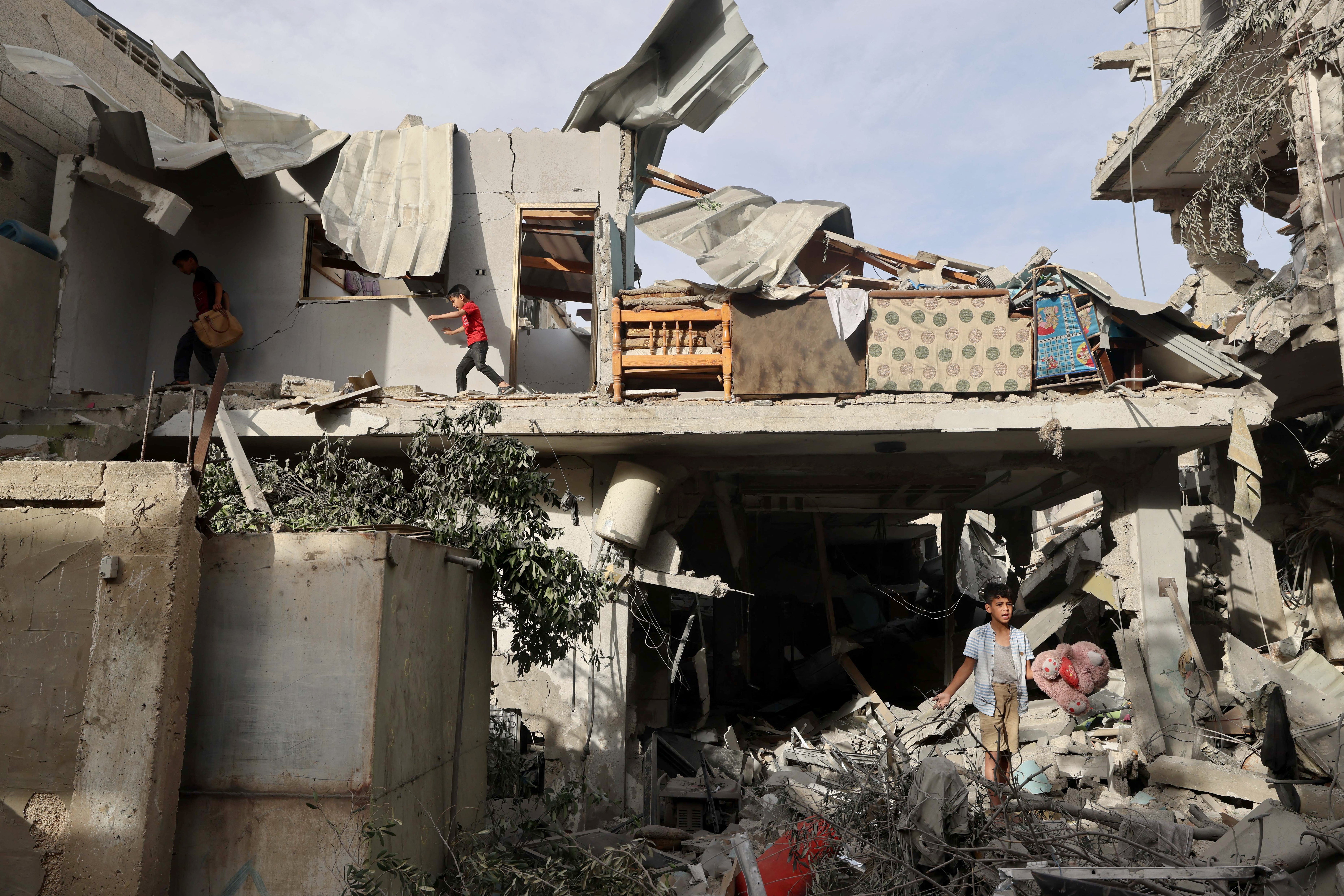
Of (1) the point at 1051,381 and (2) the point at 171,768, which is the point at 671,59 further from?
(2) the point at 171,768

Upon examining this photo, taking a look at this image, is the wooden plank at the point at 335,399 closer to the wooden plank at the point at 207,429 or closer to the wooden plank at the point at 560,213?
the wooden plank at the point at 560,213

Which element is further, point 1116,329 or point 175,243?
point 175,243

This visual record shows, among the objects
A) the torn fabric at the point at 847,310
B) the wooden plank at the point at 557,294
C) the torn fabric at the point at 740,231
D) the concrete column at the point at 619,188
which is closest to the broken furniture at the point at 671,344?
the torn fabric at the point at 740,231

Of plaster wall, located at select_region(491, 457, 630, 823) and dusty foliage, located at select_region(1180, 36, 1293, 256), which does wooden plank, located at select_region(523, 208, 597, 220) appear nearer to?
plaster wall, located at select_region(491, 457, 630, 823)

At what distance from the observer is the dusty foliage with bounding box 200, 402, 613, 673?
578cm

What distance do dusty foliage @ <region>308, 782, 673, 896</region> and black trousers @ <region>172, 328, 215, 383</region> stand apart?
611 centimetres

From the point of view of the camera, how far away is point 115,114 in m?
9.23

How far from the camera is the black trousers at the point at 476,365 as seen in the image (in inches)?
362

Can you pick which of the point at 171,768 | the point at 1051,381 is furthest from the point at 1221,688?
the point at 171,768

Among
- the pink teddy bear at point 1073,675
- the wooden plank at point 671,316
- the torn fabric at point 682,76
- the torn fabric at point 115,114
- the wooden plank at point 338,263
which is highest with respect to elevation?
the torn fabric at point 682,76

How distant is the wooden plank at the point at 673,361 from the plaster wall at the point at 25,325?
18.7ft

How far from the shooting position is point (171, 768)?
389cm

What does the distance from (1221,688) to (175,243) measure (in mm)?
12227

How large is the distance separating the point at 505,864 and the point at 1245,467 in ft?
23.1
